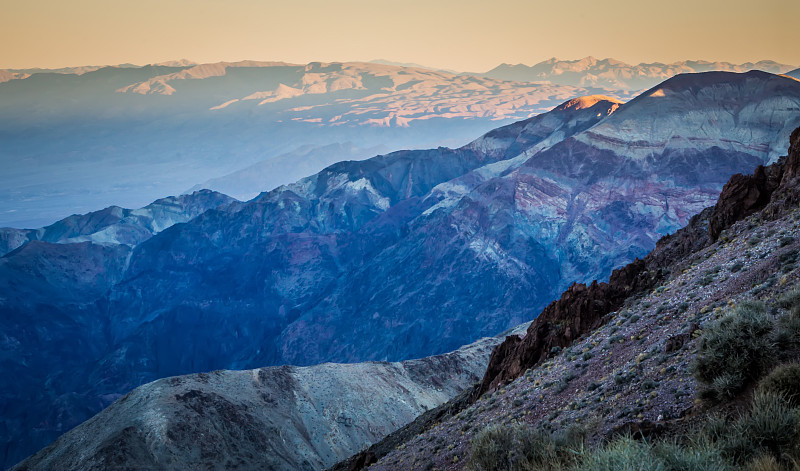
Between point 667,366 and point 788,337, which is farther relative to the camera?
point 667,366

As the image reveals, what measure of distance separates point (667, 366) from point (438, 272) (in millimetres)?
143657

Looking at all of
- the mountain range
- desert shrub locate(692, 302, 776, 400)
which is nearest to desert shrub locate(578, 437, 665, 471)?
desert shrub locate(692, 302, 776, 400)

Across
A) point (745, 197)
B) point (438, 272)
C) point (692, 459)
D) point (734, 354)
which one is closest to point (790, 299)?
point (734, 354)

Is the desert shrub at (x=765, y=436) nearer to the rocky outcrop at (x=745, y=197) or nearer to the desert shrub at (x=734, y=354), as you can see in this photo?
the desert shrub at (x=734, y=354)

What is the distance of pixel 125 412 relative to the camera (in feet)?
157

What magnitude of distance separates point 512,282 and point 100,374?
100306 millimetres

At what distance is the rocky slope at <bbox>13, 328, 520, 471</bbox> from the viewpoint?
43844 millimetres

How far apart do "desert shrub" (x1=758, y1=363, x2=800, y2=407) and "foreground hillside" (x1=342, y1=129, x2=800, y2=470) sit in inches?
1.0

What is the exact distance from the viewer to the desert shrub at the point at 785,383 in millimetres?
11172

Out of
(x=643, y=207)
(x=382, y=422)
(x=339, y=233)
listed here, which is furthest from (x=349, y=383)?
(x=339, y=233)

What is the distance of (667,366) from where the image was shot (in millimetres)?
17125

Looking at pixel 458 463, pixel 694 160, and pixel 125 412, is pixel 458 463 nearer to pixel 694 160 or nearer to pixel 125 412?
pixel 125 412

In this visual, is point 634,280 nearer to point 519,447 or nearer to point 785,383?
point 519,447

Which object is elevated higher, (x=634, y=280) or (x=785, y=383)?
(x=785, y=383)
